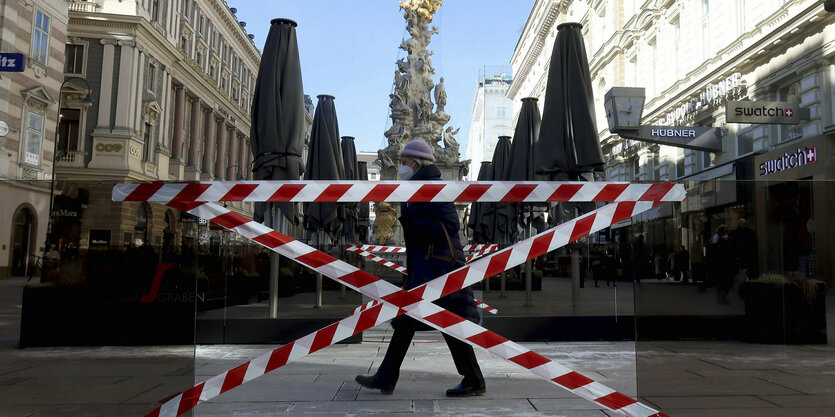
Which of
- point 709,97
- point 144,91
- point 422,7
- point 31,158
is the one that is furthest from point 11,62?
point 422,7

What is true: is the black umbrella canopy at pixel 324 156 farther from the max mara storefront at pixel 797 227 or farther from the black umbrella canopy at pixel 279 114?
the max mara storefront at pixel 797 227

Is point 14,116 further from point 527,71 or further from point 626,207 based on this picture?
point 527,71

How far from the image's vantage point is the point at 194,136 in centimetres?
4481

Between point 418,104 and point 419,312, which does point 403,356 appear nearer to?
point 419,312

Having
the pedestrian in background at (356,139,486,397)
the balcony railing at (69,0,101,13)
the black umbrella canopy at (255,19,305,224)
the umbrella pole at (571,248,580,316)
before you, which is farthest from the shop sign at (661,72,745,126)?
the balcony railing at (69,0,101,13)

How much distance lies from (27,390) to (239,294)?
14.4 feet

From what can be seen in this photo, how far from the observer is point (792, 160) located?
Answer: 1616cm

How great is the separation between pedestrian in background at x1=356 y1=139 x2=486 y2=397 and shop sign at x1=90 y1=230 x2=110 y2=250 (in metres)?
1.81

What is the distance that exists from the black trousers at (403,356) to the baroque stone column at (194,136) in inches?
1699

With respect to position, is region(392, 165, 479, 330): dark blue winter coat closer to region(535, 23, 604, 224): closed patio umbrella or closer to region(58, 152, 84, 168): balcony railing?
region(535, 23, 604, 224): closed patio umbrella

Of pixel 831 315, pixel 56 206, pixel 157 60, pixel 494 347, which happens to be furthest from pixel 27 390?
pixel 157 60

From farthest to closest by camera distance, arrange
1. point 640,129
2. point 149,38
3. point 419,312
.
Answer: point 149,38 < point 640,129 < point 419,312

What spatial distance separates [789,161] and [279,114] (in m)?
14.5

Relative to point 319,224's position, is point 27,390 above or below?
below
